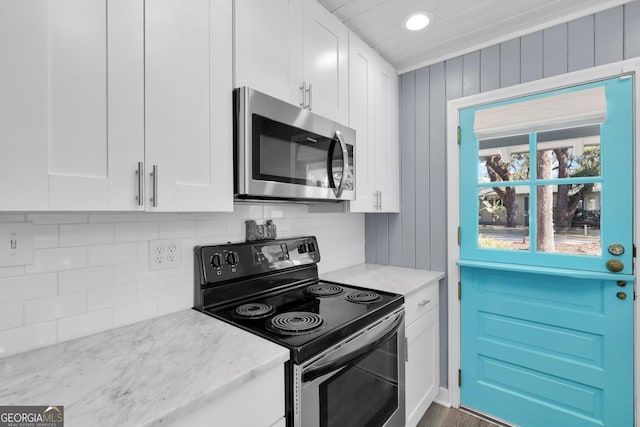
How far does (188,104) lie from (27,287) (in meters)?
0.79

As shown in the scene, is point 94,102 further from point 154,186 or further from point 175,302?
point 175,302

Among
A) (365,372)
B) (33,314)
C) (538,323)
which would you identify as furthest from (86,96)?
(538,323)

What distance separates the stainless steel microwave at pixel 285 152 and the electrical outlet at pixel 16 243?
68cm

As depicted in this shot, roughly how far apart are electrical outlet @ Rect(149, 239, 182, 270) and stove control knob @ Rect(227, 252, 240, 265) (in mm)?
213

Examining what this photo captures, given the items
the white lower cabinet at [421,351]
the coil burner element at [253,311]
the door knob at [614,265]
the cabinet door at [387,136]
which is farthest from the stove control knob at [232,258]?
the door knob at [614,265]

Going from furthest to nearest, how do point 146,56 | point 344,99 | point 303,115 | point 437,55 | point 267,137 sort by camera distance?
1. point 437,55
2. point 344,99
3. point 303,115
4. point 267,137
5. point 146,56

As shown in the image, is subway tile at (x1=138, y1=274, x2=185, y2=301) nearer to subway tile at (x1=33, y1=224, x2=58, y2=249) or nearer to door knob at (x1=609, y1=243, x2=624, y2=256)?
subway tile at (x1=33, y1=224, x2=58, y2=249)

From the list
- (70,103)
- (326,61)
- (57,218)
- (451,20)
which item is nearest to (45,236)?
(57,218)

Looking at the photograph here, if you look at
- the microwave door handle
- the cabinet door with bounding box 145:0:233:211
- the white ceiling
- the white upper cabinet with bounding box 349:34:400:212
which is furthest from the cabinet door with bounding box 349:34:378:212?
the cabinet door with bounding box 145:0:233:211

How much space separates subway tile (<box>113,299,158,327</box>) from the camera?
1184 millimetres

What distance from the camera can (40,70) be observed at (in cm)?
77

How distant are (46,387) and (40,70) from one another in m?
0.80

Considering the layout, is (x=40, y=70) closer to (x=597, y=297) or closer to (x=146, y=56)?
(x=146, y=56)

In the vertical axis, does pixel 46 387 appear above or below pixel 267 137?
below
